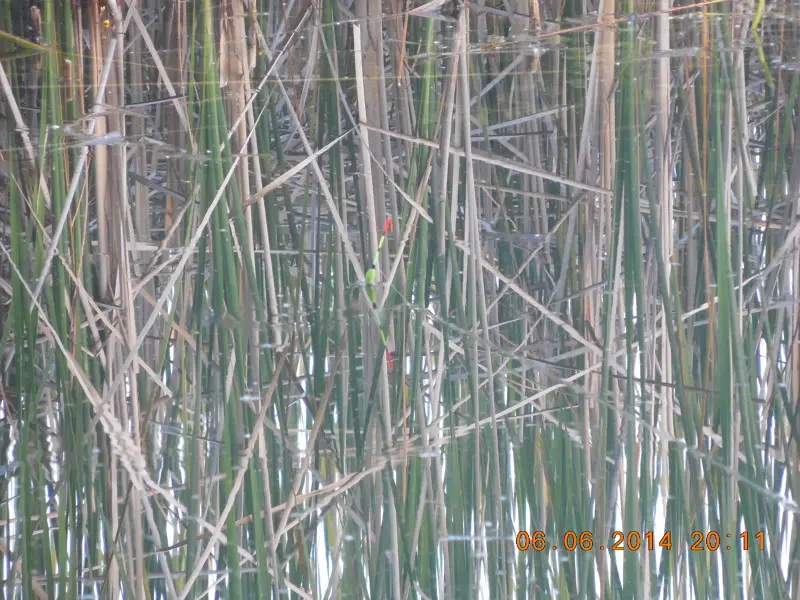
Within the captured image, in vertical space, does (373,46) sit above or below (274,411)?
above

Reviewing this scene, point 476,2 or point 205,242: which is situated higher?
point 476,2

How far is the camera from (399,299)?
0.60 metres

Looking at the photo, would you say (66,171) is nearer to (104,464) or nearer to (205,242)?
(205,242)

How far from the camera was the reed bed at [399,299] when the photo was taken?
570mm

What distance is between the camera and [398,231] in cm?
60

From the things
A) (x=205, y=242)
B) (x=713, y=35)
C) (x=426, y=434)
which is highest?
(x=713, y=35)

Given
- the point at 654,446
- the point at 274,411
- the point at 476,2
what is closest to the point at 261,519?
the point at 274,411

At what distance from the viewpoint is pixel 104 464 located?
2.06 feet

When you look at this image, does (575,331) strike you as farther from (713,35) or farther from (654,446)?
(713,35)

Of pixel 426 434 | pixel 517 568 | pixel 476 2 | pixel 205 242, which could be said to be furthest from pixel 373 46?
pixel 517 568

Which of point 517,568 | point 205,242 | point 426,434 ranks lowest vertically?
point 517,568

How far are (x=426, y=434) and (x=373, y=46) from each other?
0.31m

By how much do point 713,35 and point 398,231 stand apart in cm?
28

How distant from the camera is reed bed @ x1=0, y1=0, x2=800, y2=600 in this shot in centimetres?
57
